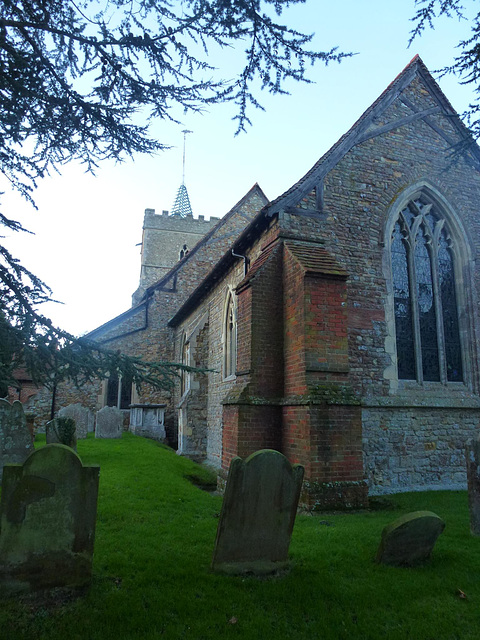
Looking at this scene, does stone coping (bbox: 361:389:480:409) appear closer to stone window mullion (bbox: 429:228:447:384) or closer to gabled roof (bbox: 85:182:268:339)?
stone window mullion (bbox: 429:228:447:384)

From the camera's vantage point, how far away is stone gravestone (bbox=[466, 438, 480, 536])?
5.59m

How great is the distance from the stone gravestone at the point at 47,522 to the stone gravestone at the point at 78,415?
10743 mm

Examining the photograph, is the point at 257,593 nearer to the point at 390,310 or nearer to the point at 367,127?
the point at 390,310

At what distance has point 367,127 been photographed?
394 inches

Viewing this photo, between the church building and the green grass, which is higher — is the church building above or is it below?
above

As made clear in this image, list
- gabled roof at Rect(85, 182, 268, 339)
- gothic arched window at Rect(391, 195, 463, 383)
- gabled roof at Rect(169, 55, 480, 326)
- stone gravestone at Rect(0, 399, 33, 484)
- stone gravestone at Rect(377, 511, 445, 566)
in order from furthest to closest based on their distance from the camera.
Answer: gabled roof at Rect(85, 182, 268, 339) → gothic arched window at Rect(391, 195, 463, 383) → gabled roof at Rect(169, 55, 480, 326) → stone gravestone at Rect(0, 399, 33, 484) → stone gravestone at Rect(377, 511, 445, 566)

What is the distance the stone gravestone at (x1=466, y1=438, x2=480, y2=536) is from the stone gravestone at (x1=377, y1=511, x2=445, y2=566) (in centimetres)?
130

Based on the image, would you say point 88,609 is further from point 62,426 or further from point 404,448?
point 404,448

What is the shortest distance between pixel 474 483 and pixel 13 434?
7540 mm

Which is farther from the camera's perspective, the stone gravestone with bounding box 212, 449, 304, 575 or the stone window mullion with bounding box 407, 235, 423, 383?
the stone window mullion with bounding box 407, 235, 423, 383

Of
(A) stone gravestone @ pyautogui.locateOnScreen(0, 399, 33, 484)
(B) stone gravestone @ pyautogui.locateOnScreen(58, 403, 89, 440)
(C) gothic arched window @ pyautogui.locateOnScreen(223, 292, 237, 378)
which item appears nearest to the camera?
(A) stone gravestone @ pyautogui.locateOnScreen(0, 399, 33, 484)

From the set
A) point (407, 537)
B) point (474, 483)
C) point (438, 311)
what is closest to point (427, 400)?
point (438, 311)

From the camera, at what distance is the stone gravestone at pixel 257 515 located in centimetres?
429

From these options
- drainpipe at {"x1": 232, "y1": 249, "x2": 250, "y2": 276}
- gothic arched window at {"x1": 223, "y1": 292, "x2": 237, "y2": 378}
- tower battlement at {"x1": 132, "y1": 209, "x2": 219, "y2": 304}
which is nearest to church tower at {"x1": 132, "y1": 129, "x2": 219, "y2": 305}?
tower battlement at {"x1": 132, "y1": 209, "x2": 219, "y2": 304}
